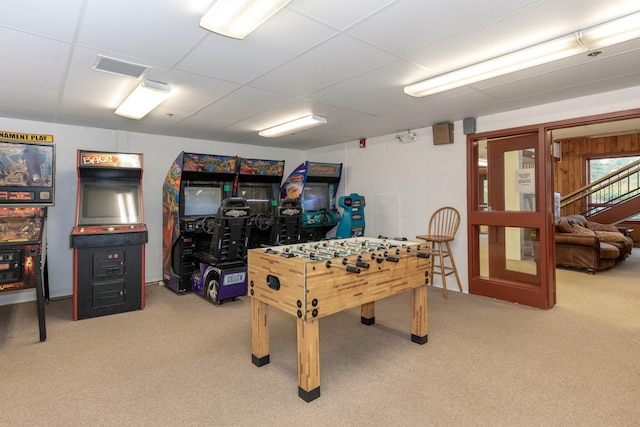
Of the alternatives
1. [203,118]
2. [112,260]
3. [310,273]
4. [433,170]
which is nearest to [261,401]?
[310,273]

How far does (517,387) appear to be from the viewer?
2.36m

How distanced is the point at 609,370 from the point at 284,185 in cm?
468

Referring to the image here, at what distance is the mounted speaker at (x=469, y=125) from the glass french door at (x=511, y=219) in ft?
0.34

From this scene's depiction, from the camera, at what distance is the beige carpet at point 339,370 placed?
6.88 feet

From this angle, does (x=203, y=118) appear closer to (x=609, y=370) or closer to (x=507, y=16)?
(x=507, y=16)

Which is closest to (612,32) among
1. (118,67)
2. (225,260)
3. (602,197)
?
(118,67)

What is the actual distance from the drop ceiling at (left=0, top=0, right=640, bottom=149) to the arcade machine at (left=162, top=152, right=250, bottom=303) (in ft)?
2.69

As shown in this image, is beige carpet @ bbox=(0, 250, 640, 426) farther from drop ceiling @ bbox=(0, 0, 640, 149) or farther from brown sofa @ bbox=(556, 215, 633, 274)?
drop ceiling @ bbox=(0, 0, 640, 149)

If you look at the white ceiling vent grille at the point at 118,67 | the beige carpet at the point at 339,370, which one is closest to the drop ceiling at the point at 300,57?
the white ceiling vent grille at the point at 118,67

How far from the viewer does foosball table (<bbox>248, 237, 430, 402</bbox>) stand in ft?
7.39

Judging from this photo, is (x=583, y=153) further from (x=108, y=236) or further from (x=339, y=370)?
(x=108, y=236)

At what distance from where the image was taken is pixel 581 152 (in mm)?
9336

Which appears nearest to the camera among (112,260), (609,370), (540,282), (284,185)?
(609,370)

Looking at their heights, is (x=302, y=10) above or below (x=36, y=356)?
above
